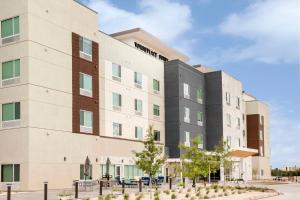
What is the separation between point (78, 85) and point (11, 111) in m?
7.39

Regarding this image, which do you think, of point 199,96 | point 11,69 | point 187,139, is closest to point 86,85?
point 11,69

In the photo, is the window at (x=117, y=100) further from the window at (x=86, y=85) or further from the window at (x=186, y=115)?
the window at (x=186, y=115)

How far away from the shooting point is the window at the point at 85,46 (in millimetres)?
46000

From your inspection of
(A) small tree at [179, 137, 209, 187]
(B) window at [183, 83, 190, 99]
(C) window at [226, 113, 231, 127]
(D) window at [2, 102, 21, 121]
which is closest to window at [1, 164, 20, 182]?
(D) window at [2, 102, 21, 121]

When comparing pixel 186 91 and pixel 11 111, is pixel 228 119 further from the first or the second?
pixel 11 111

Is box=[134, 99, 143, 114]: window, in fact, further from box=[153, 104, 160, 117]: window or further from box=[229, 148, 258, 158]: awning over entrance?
box=[229, 148, 258, 158]: awning over entrance

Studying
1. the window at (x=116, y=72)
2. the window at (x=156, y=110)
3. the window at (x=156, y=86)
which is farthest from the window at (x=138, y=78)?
the window at (x=156, y=110)

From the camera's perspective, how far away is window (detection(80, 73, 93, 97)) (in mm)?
46031

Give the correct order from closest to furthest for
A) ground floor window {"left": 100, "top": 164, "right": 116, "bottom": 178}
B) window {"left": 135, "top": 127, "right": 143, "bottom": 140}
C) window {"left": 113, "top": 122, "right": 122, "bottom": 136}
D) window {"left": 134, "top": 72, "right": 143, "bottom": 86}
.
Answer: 1. ground floor window {"left": 100, "top": 164, "right": 116, "bottom": 178}
2. window {"left": 113, "top": 122, "right": 122, "bottom": 136}
3. window {"left": 135, "top": 127, "right": 143, "bottom": 140}
4. window {"left": 134, "top": 72, "right": 143, "bottom": 86}

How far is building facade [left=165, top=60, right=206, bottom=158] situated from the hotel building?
503 centimetres

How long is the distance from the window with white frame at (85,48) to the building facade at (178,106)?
18.7 metres

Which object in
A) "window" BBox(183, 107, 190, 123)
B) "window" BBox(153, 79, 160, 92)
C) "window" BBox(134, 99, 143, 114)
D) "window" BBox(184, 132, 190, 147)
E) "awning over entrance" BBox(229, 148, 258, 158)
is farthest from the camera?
"awning over entrance" BBox(229, 148, 258, 158)

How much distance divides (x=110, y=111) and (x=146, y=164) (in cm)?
2059

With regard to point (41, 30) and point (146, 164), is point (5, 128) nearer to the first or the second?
point (41, 30)
